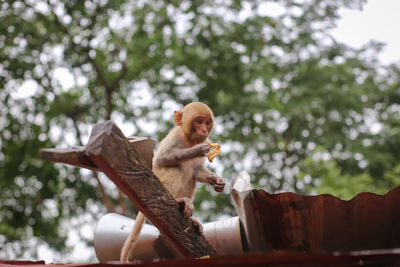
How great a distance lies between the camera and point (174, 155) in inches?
112

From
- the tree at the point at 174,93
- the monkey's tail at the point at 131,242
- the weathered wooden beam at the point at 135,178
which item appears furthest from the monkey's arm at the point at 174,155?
the tree at the point at 174,93

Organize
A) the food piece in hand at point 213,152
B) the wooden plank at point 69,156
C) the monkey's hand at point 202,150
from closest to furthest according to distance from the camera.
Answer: the wooden plank at point 69,156 → the food piece in hand at point 213,152 → the monkey's hand at point 202,150

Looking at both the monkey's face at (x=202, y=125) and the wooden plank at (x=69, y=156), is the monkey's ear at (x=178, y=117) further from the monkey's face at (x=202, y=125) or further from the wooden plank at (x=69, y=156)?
the wooden plank at (x=69, y=156)

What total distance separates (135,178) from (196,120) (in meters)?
1.34

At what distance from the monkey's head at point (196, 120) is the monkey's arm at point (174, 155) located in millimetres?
136

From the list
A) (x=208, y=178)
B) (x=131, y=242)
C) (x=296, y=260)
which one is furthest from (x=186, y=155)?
(x=296, y=260)

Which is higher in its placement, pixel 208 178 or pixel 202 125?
pixel 202 125

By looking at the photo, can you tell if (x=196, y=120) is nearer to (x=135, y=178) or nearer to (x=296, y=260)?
(x=135, y=178)

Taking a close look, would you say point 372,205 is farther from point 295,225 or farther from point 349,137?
point 349,137

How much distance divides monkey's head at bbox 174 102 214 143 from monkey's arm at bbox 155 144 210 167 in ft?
0.45

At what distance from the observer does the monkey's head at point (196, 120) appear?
275 cm

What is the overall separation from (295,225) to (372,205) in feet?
0.95

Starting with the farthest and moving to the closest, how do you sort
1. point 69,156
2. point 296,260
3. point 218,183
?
1. point 218,183
2. point 69,156
3. point 296,260

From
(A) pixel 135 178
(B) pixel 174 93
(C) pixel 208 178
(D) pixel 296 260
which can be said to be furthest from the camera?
(B) pixel 174 93
